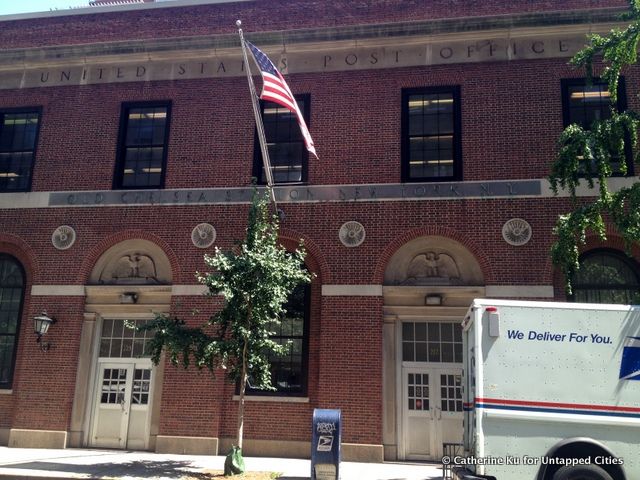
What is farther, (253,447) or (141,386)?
(141,386)

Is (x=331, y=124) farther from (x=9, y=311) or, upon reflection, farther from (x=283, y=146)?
(x=9, y=311)

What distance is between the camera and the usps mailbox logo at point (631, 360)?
8500mm

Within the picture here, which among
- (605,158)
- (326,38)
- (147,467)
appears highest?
(326,38)

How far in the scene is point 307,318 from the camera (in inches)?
562

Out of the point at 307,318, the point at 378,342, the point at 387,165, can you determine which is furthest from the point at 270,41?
the point at 378,342

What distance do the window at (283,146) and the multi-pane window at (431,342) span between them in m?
4.79

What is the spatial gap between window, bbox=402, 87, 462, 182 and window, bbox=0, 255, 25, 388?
1094 centimetres

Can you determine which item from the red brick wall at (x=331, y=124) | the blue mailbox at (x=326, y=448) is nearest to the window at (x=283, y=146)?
the red brick wall at (x=331, y=124)

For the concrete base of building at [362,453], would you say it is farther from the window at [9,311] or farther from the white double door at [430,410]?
the window at [9,311]

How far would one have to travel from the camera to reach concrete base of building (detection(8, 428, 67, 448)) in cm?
1420

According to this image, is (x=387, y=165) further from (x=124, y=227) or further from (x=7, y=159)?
(x=7, y=159)

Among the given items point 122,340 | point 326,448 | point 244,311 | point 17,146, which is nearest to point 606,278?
point 326,448

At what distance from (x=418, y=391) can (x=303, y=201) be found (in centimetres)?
547

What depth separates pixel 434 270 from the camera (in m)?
14.0
